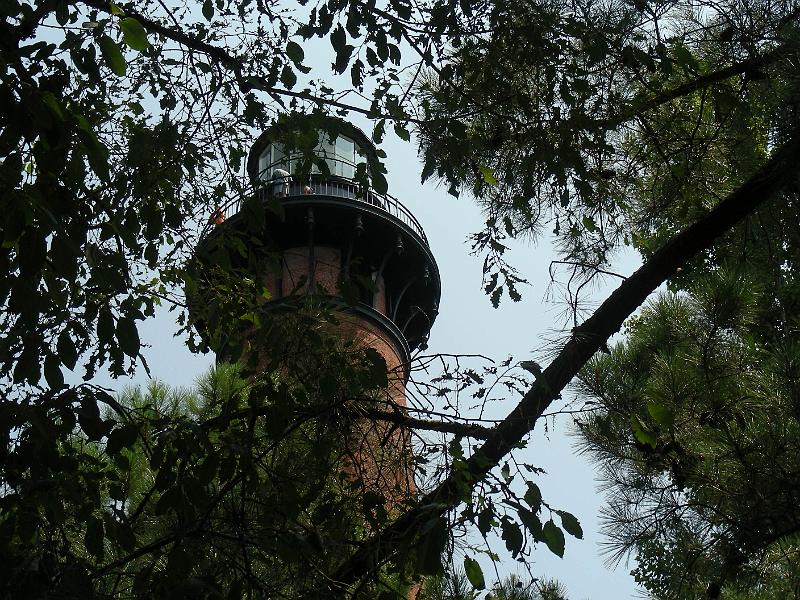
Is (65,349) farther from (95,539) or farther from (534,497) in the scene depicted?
(534,497)

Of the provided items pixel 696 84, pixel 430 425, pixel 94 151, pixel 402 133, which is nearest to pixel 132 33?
pixel 94 151

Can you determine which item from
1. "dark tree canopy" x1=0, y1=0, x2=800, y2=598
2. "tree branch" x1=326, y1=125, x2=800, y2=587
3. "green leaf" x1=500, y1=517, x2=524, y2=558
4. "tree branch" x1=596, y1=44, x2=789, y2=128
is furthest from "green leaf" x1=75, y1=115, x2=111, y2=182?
Result: "tree branch" x1=596, y1=44, x2=789, y2=128

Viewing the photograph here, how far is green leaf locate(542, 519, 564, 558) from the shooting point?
9.33 feet

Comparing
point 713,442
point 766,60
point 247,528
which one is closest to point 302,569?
point 247,528

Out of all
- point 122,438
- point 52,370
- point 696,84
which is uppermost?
point 696,84

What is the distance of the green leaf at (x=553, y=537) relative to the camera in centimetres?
284

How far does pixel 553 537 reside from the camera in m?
2.87

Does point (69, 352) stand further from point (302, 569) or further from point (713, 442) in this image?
point (713, 442)

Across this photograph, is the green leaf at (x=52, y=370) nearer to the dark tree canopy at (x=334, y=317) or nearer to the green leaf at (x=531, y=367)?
the dark tree canopy at (x=334, y=317)

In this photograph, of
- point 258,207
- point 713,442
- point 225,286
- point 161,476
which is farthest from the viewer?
point 713,442

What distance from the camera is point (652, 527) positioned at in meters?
5.48

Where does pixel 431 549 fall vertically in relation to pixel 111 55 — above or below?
below

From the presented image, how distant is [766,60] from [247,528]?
3.07 meters

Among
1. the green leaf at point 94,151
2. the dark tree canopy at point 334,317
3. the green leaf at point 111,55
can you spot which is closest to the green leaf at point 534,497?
the dark tree canopy at point 334,317
